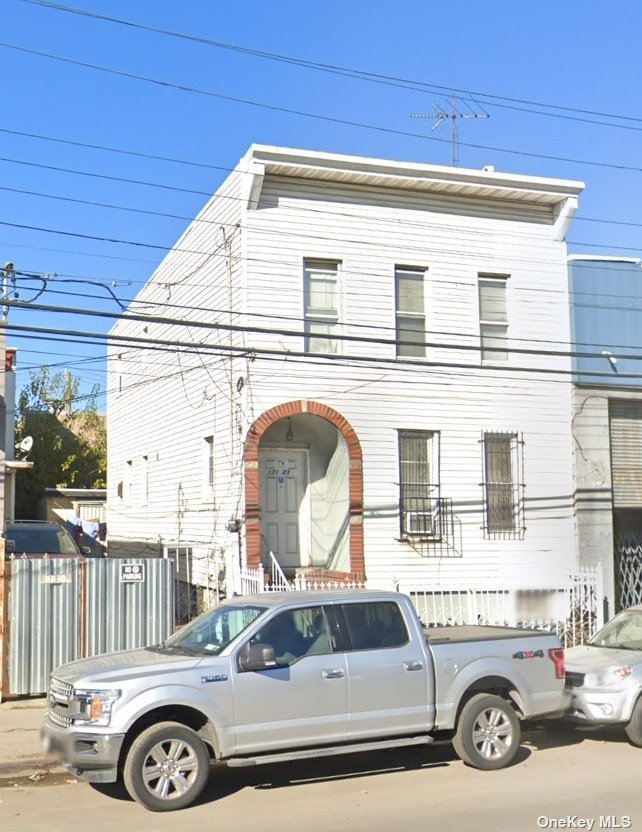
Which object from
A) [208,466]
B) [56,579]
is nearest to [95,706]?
[56,579]

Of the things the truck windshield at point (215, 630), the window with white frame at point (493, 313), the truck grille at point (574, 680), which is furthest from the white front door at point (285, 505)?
the truck windshield at point (215, 630)

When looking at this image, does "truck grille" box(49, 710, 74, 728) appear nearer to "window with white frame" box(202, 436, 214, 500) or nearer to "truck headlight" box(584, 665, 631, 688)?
"truck headlight" box(584, 665, 631, 688)

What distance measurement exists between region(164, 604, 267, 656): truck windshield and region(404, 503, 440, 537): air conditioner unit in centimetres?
843

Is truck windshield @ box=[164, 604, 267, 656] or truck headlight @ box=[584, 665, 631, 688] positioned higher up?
truck windshield @ box=[164, 604, 267, 656]

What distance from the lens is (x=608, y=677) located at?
10.6m

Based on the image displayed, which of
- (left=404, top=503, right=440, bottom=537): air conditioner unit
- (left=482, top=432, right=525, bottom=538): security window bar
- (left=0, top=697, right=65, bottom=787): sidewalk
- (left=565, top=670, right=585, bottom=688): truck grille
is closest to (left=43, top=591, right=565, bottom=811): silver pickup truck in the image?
(left=565, top=670, right=585, bottom=688): truck grille

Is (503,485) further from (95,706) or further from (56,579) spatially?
(95,706)

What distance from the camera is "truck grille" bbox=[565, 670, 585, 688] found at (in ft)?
35.1

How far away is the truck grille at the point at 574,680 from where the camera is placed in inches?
422

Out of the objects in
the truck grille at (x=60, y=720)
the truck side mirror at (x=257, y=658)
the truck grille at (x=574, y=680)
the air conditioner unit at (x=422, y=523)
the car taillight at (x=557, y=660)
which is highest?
the air conditioner unit at (x=422, y=523)

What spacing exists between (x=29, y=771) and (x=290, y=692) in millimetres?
2880

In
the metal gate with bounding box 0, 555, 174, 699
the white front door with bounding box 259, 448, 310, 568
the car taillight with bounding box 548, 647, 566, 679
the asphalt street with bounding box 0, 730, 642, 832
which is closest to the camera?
the asphalt street with bounding box 0, 730, 642, 832

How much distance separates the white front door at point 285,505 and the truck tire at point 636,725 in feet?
27.5

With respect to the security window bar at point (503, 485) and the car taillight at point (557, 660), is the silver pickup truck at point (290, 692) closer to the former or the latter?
the car taillight at point (557, 660)
